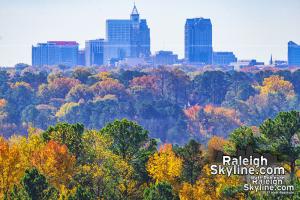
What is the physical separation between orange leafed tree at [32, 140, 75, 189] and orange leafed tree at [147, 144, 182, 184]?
376 cm

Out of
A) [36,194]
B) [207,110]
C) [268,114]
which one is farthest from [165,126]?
[36,194]

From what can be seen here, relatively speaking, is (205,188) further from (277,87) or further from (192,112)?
(277,87)

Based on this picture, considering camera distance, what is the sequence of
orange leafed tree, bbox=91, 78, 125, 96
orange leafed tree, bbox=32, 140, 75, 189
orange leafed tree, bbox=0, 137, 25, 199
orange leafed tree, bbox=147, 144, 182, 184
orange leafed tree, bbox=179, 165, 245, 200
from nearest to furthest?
orange leafed tree, bbox=179, 165, 245, 200
orange leafed tree, bbox=0, 137, 25, 199
orange leafed tree, bbox=147, 144, 182, 184
orange leafed tree, bbox=32, 140, 75, 189
orange leafed tree, bbox=91, 78, 125, 96

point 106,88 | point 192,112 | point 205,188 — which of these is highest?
point 205,188

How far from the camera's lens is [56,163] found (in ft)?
195

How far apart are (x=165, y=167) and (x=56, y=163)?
5160 millimetres

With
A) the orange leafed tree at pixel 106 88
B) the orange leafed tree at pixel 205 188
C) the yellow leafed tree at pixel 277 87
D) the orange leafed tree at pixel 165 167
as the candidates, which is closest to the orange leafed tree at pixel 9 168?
the orange leafed tree at pixel 165 167

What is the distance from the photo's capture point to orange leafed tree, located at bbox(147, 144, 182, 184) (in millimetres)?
58375

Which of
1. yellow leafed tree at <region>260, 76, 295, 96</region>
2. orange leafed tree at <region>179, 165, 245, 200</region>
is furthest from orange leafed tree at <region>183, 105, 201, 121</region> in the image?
orange leafed tree at <region>179, 165, 245, 200</region>

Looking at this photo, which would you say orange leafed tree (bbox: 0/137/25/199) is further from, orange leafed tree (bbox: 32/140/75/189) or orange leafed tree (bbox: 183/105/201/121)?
orange leafed tree (bbox: 183/105/201/121)

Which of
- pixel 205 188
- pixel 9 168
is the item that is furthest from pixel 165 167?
pixel 9 168

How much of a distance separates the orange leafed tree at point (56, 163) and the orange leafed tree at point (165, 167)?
376 cm

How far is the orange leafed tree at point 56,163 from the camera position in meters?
58.9

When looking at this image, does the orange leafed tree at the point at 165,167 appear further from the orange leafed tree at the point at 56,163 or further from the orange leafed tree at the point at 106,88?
the orange leafed tree at the point at 106,88
